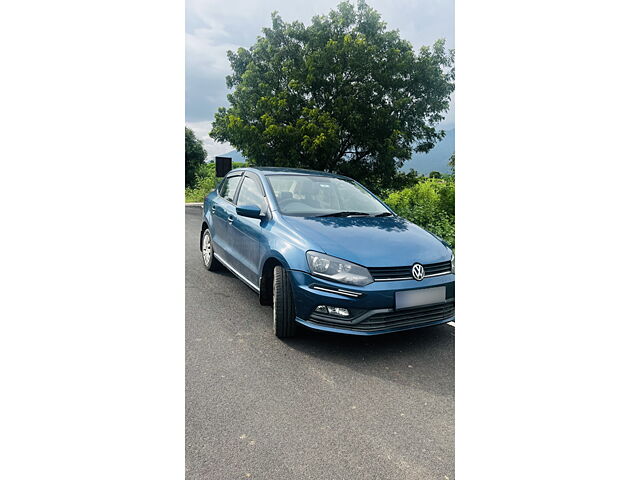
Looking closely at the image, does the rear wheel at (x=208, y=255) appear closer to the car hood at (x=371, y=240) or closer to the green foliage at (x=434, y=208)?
the car hood at (x=371, y=240)

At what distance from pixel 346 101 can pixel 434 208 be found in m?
5.79

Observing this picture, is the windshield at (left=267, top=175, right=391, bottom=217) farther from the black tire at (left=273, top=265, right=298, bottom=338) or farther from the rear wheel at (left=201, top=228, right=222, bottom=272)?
the rear wheel at (left=201, top=228, right=222, bottom=272)

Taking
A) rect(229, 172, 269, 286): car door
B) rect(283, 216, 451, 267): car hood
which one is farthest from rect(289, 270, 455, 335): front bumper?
rect(229, 172, 269, 286): car door

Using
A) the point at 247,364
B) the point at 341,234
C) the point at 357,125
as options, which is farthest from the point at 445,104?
the point at 247,364

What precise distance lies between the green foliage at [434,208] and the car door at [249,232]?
117 inches

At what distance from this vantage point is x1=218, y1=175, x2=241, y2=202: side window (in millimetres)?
4512

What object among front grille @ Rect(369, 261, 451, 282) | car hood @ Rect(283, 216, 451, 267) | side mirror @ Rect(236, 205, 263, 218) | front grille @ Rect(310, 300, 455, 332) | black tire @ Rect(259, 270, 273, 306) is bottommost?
front grille @ Rect(310, 300, 455, 332)

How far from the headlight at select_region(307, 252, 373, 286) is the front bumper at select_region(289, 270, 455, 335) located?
39 mm

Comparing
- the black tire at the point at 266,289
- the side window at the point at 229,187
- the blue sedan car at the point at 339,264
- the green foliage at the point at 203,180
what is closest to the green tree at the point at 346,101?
the green foliage at the point at 203,180

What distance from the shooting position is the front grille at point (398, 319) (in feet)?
9.07

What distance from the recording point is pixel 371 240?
9.97 feet
